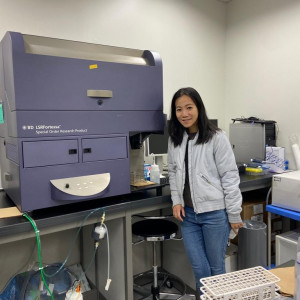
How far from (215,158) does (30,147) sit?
94 centimetres

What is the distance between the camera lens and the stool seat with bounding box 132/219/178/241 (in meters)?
1.87

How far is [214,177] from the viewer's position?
5.31ft

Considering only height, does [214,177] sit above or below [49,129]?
below

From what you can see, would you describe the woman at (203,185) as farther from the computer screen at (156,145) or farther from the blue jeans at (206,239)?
the computer screen at (156,145)

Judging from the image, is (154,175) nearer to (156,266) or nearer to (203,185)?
(203,185)

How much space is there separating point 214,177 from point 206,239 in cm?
35

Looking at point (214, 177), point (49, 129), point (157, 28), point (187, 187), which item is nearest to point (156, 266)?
point (187, 187)

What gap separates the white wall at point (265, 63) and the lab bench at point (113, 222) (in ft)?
4.66

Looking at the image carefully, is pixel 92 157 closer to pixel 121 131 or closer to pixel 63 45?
pixel 121 131

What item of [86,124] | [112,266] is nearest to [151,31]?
[86,124]

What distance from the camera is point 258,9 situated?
2793 mm

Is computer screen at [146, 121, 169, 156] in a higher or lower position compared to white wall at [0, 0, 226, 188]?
lower

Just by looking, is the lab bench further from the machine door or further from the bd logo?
the bd logo

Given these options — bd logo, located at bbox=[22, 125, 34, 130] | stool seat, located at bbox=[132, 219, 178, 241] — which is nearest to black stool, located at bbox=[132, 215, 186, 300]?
stool seat, located at bbox=[132, 219, 178, 241]
